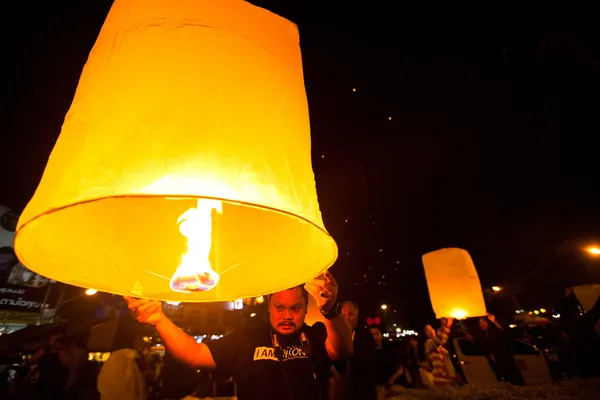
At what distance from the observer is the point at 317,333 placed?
261 cm

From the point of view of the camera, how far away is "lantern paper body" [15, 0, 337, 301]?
2.50 ft

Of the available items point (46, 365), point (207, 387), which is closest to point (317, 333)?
point (207, 387)

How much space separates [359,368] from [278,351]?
10.4 feet

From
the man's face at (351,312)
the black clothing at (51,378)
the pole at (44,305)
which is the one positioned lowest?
the black clothing at (51,378)

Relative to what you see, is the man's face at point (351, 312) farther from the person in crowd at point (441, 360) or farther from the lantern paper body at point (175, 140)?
the lantern paper body at point (175, 140)

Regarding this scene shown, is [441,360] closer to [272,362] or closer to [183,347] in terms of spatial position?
[272,362]

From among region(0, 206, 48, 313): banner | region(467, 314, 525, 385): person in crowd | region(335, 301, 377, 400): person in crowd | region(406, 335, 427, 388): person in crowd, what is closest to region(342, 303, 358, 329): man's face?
region(335, 301, 377, 400): person in crowd

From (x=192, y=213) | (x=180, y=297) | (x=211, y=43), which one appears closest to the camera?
(x=211, y=43)

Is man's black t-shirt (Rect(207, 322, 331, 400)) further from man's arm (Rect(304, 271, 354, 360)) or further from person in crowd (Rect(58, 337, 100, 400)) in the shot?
person in crowd (Rect(58, 337, 100, 400))

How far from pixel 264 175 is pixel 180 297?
933mm

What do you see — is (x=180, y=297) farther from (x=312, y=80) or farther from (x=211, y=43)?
(x=312, y=80)

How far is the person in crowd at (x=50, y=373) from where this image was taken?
5.85 metres

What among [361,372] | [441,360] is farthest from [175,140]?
[441,360]

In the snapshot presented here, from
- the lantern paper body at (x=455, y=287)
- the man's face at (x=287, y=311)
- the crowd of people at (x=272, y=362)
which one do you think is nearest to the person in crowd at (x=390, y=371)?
the crowd of people at (x=272, y=362)
